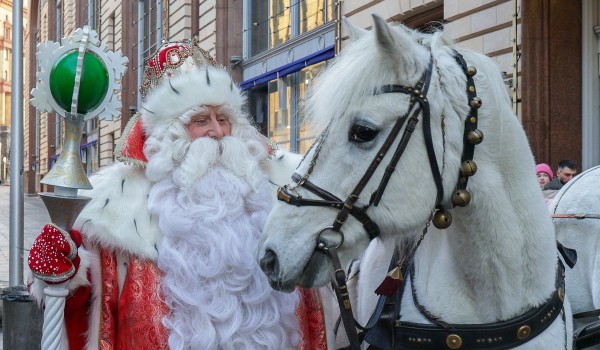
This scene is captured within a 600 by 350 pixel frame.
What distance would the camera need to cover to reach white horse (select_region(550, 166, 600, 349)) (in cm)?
319

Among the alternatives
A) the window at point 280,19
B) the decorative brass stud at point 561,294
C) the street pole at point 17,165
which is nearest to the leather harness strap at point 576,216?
the decorative brass stud at point 561,294

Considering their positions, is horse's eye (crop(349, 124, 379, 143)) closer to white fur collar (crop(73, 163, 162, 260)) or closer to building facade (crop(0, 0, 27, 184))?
white fur collar (crop(73, 163, 162, 260))

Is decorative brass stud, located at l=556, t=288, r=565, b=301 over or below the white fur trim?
below

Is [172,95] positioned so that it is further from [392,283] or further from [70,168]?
[392,283]

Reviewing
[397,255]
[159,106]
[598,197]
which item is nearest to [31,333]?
[159,106]

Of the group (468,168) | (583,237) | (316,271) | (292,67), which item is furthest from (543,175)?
(292,67)

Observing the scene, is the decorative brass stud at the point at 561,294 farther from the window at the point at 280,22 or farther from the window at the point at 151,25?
the window at the point at 151,25

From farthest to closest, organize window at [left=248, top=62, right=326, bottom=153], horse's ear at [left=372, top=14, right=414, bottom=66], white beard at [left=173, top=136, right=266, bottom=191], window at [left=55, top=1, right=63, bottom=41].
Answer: window at [left=55, top=1, right=63, bottom=41] → window at [left=248, top=62, right=326, bottom=153] → white beard at [left=173, top=136, right=266, bottom=191] → horse's ear at [left=372, top=14, right=414, bottom=66]

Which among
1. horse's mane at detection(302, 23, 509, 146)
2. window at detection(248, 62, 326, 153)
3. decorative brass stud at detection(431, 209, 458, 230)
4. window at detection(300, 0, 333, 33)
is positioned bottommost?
decorative brass stud at detection(431, 209, 458, 230)

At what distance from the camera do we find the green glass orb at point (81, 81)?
9.27 ft

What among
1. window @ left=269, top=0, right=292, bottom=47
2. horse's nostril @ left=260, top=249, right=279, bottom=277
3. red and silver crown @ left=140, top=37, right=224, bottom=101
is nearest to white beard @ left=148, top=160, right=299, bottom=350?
red and silver crown @ left=140, top=37, right=224, bottom=101

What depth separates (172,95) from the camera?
3268 millimetres

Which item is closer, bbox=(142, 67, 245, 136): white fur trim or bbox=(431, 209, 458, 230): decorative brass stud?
bbox=(431, 209, 458, 230): decorative brass stud

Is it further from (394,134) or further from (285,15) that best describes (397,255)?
(285,15)
